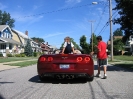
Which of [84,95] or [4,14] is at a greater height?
[4,14]

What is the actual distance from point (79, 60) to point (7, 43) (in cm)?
4489

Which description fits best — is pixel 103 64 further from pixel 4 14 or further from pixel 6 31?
pixel 4 14

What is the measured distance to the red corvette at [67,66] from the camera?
793cm

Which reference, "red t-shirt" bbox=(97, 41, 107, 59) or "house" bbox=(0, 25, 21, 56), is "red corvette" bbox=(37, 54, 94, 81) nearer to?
"red t-shirt" bbox=(97, 41, 107, 59)

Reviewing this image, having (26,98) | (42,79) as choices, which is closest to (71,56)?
(42,79)

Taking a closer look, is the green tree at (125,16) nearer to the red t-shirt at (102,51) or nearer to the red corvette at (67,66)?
the red t-shirt at (102,51)

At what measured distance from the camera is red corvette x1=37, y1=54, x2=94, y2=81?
312 inches

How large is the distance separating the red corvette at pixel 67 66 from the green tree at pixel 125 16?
6.29 metres

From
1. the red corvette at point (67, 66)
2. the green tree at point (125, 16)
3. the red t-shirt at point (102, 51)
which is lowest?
the red corvette at point (67, 66)

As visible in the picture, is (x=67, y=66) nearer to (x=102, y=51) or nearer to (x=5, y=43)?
(x=102, y=51)

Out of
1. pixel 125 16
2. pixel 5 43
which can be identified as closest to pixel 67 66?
pixel 125 16

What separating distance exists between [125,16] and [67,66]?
7553mm

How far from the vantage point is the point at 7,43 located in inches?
2005

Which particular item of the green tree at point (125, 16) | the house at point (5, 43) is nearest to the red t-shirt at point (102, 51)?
the green tree at point (125, 16)
